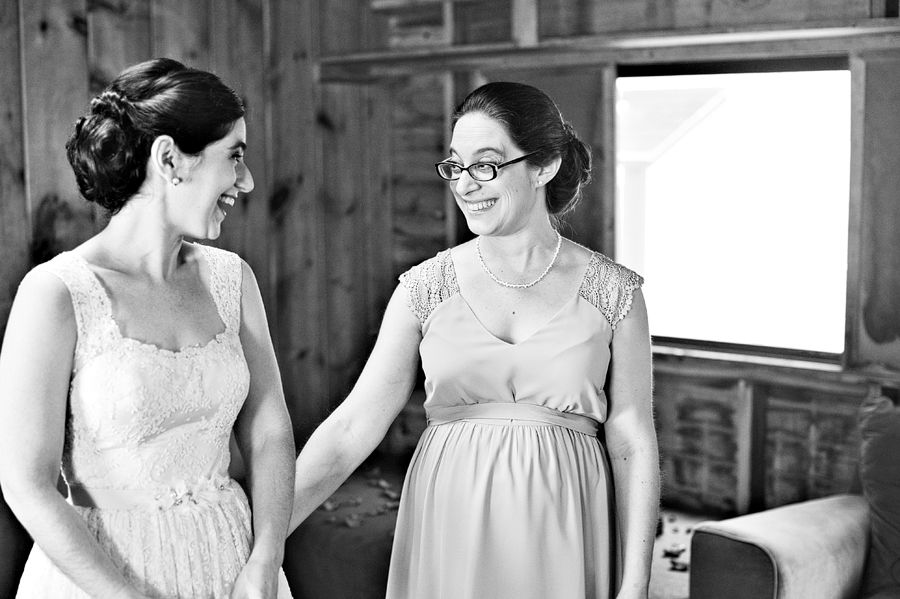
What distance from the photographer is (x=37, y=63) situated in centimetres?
320

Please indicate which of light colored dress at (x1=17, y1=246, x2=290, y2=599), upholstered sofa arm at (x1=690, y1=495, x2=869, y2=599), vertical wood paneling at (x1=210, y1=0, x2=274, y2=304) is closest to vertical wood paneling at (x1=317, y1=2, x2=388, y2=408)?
vertical wood paneling at (x1=210, y1=0, x2=274, y2=304)

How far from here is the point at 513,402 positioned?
75.4 inches

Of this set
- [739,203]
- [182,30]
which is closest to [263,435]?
[182,30]

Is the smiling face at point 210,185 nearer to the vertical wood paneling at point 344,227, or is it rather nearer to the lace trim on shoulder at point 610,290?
the lace trim on shoulder at point 610,290

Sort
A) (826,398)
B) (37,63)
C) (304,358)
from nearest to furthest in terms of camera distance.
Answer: (37,63)
(826,398)
(304,358)

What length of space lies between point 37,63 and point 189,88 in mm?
2020

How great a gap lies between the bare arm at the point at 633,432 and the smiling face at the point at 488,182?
0.30 m

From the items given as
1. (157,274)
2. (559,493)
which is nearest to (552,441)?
(559,493)

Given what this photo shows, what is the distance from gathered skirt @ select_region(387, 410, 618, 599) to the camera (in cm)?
187

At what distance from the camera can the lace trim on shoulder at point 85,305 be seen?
142 cm

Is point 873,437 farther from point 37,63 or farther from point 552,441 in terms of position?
point 37,63

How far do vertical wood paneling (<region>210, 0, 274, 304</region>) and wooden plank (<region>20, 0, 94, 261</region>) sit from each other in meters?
0.78

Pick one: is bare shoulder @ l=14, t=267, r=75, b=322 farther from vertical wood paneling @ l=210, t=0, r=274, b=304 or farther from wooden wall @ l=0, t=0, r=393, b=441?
vertical wood paneling @ l=210, t=0, r=274, b=304

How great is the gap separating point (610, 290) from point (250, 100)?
274 centimetres
